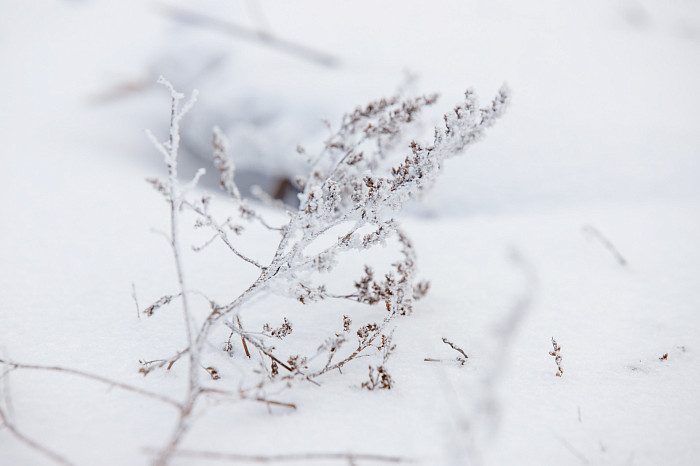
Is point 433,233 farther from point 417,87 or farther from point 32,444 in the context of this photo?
point 32,444

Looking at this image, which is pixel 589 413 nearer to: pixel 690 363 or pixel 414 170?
pixel 690 363

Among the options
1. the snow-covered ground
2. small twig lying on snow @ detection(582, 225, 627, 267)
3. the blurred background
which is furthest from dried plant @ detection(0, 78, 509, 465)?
small twig lying on snow @ detection(582, 225, 627, 267)

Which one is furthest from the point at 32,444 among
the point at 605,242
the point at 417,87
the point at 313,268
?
the point at 417,87

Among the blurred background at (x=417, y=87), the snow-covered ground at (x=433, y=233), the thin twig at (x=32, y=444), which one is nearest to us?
the thin twig at (x=32, y=444)

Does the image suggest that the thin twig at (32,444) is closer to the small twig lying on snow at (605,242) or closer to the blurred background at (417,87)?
the blurred background at (417,87)

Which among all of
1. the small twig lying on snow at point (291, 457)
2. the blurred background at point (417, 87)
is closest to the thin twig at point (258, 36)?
the blurred background at point (417, 87)

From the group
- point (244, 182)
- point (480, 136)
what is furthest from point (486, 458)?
point (244, 182)

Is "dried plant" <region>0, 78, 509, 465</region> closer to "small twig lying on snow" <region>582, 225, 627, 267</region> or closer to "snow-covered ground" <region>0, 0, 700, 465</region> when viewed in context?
"snow-covered ground" <region>0, 0, 700, 465</region>
